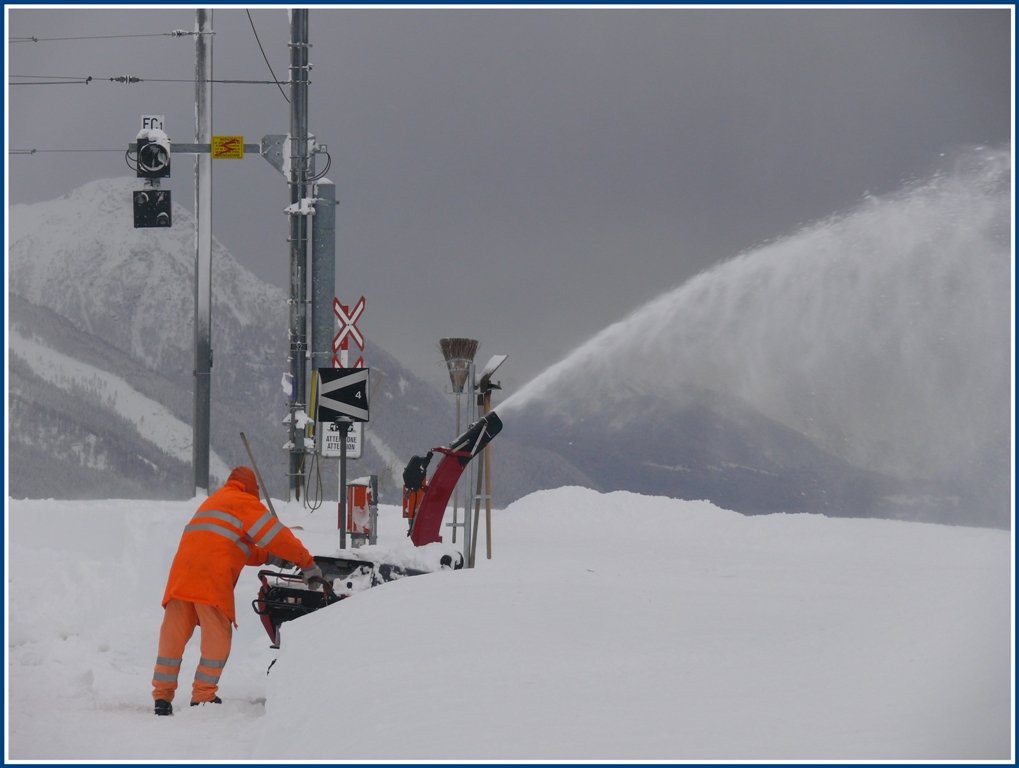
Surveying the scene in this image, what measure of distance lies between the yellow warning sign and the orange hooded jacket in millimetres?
9881

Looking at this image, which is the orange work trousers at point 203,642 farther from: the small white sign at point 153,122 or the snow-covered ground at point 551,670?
the small white sign at point 153,122

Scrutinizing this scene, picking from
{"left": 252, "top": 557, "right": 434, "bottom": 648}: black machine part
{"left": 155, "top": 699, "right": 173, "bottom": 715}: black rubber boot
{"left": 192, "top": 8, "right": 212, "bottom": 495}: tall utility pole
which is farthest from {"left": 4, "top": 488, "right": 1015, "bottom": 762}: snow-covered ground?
{"left": 192, "top": 8, "right": 212, "bottom": 495}: tall utility pole

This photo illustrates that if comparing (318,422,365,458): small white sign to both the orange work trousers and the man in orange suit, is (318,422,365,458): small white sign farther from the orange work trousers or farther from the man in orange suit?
the orange work trousers

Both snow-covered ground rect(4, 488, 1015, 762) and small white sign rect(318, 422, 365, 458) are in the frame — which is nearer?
snow-covered ground rect(4, 488, 1015, 762)

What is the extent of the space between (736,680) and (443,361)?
262 inches

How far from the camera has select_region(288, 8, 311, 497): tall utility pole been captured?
54.5ft

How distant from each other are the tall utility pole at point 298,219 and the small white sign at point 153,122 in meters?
1.79

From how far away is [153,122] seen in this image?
16.7 m

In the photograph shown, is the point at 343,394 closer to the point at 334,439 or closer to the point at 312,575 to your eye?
the point at 312,575

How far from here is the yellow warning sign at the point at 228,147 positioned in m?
16.9

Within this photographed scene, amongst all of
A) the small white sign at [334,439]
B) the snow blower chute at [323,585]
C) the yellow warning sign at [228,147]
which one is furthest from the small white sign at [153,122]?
the snow blower chute at [323,585]

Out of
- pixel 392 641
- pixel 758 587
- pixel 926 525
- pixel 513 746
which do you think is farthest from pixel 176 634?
pixel 926 525

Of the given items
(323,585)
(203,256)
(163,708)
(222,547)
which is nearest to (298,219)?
(203,256)

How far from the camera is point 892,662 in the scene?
20.2 feet
